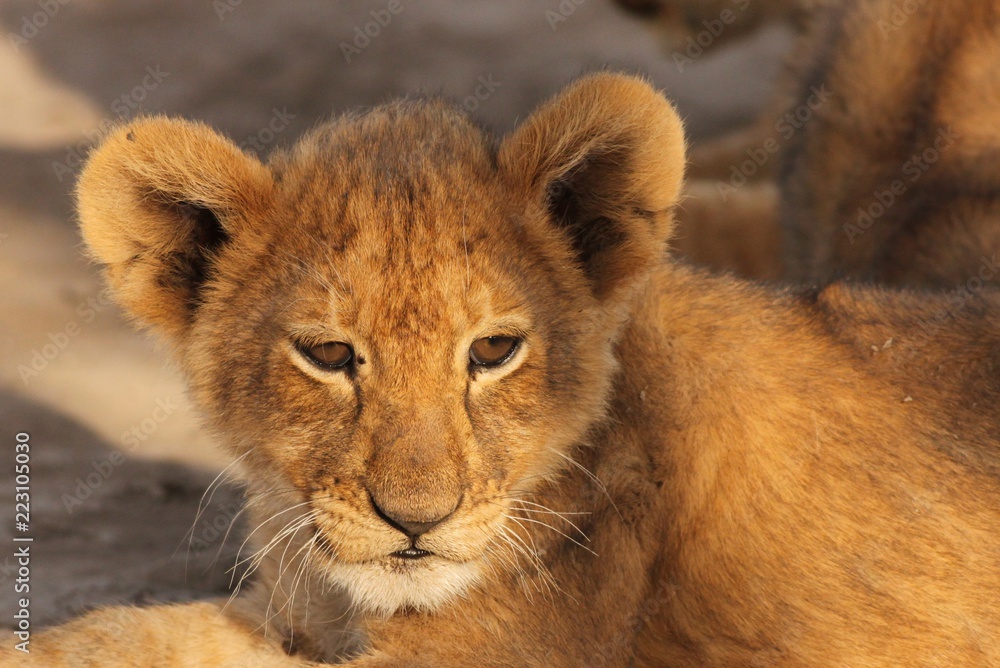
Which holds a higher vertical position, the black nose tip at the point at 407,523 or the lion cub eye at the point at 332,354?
the lion cub eye at the point at 332,354

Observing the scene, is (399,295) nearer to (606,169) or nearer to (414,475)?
(414,475)

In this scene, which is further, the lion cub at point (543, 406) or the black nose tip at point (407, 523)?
the lion cub at point (543, 406)

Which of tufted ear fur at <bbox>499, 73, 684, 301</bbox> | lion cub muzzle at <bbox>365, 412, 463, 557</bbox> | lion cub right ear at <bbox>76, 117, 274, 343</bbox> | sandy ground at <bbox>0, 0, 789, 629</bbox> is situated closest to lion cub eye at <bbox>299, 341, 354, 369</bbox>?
lion cub muzzle at <bbox>365, 412, 463, 557</bbox>

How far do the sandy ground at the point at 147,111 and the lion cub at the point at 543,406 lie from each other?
2.00 ft

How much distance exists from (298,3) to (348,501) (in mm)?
6108

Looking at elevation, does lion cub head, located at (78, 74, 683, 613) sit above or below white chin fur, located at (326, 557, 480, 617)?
above

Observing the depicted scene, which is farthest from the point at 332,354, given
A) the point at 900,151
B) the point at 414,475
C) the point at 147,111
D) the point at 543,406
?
the point at 900,151

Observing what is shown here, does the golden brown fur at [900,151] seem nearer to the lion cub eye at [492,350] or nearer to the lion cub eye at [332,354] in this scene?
the lion cub eye at [492,350]

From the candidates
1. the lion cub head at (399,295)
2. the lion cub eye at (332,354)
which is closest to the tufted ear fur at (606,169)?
the lion cub head at (399,295)

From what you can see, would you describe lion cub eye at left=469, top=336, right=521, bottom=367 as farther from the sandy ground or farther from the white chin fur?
the sandy ground

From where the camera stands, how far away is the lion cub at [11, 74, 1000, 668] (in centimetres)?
271

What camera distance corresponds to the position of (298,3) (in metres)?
8.01

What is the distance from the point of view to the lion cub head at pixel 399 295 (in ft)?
8.75

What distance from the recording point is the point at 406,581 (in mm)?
2766
